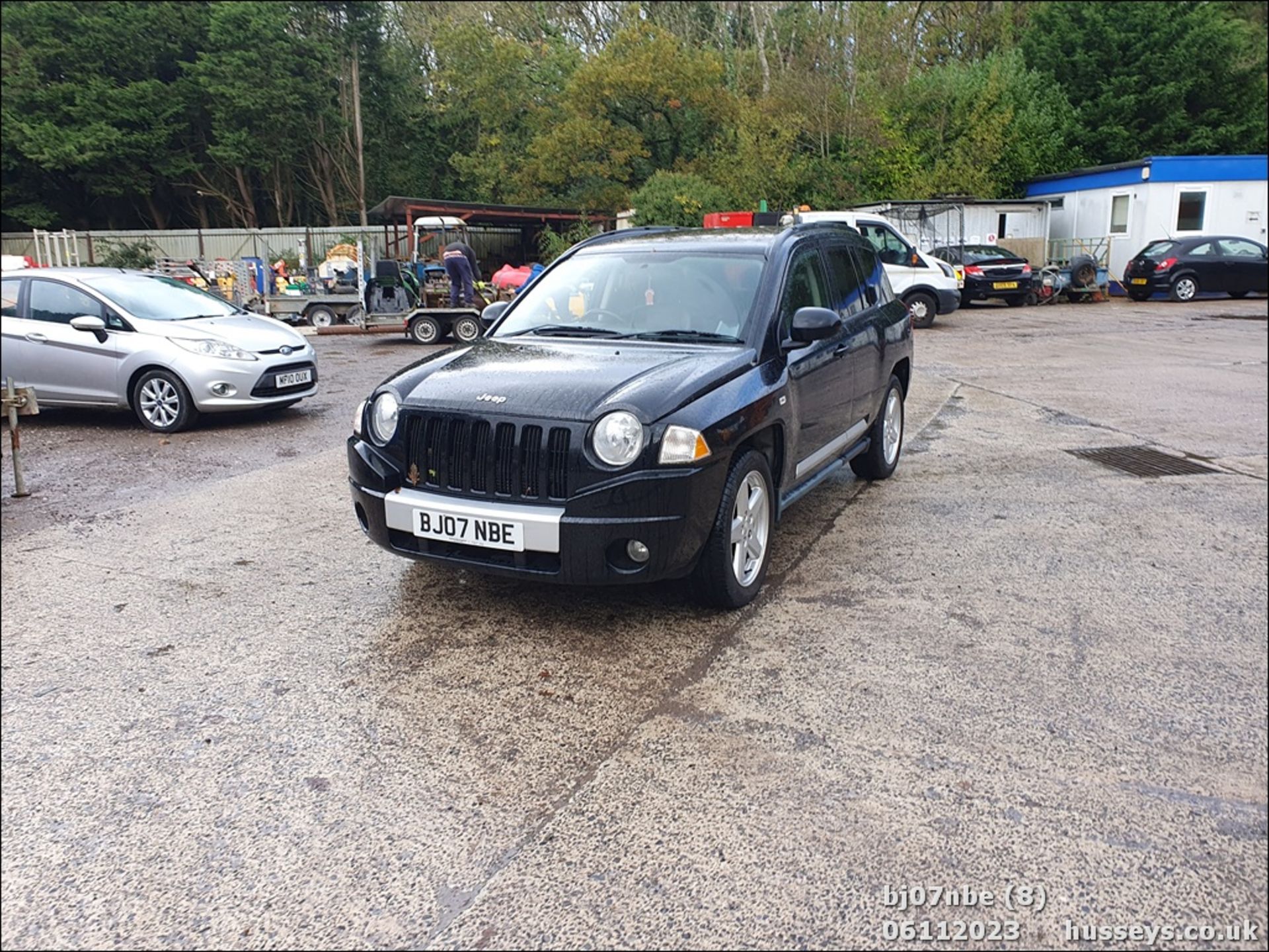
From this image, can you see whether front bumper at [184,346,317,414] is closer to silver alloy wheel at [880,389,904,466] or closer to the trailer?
silver alloy wheel at [880,389,904,466]

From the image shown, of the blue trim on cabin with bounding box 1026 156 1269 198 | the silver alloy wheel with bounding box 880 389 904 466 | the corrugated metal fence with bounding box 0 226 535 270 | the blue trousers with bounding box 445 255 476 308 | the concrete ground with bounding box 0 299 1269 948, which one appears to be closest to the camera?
the concrete ground with bounding box 0 299 1269 948

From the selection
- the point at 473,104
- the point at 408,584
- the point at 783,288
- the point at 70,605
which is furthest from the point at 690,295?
the point at 473,104

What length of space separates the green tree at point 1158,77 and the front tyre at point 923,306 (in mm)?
19139

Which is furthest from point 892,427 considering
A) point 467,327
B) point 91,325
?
point 467,327

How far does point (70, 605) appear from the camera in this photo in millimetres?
4410

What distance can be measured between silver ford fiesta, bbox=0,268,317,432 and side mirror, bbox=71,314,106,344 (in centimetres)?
1

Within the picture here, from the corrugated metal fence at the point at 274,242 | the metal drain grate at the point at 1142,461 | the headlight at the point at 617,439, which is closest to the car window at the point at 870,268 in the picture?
the metal drain grate at the point at 1142,461

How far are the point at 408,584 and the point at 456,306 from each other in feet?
42.8

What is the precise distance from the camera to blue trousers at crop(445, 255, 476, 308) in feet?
54.9

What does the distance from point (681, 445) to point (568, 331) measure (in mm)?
1507

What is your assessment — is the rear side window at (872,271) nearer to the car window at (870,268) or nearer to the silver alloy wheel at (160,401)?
the car window at (870,268)

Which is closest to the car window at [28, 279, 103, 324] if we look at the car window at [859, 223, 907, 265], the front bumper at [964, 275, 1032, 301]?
the car window at [859, 223, 907, 265]

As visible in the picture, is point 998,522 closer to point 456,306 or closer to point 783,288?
point 783,288

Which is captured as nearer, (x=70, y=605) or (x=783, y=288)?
(x=70, y=605)
